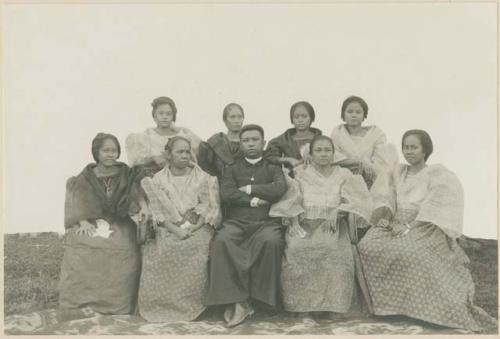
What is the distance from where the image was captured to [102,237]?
6.29 m

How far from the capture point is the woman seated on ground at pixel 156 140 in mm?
6648

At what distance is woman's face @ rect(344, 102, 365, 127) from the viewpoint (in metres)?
A: 6.73

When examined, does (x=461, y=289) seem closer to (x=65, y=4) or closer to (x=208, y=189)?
(x=208, y=189)

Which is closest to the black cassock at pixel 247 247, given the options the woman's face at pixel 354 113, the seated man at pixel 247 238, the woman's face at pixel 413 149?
the seated man at pixel 247 238

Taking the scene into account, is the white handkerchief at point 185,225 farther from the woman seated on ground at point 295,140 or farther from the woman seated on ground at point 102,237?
the woman seated on ground at point 295,140

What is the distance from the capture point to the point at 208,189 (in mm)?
6367

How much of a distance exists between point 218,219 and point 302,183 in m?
0.93

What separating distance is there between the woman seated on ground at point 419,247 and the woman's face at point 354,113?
596mm

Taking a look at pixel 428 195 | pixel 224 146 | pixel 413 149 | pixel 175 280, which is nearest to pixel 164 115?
pixel 224 146

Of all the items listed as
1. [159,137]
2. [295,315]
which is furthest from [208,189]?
[295,315]

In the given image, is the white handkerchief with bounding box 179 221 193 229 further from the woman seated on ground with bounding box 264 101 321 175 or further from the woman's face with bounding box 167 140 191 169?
the woman seated on ground with bounding box 264 101 321 175

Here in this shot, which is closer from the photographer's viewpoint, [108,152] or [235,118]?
[108,152]

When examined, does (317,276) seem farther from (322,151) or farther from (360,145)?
(360,145)

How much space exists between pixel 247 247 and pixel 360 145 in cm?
175
